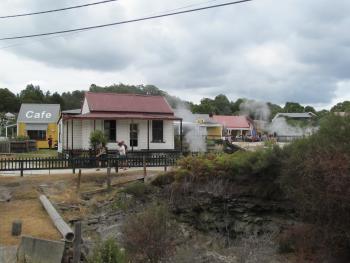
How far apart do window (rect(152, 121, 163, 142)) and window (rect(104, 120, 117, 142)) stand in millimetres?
2652

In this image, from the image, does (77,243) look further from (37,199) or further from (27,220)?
(37,199)

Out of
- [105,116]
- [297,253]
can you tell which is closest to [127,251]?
[297,253]

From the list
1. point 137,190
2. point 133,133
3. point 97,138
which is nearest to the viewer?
point 137,190

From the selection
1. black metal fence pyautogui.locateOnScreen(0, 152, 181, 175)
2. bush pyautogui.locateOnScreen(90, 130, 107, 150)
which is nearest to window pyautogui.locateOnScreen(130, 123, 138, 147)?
bush pyautogui.locateOnScreen(90, 130, 107, 150)

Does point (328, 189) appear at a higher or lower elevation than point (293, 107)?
lower

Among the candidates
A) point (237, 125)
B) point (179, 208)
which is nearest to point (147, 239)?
point (179, 208)

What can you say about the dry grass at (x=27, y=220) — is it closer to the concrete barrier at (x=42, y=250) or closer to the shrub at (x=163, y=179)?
the concrete barrier at (x=42, y=250)

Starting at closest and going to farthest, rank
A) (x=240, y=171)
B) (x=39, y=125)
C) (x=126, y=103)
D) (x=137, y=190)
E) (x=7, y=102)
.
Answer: (x=240, y=171)
(x=137, y=190)
(x=126, y=103)
(x=39, y=125)
(x=7, y=102)

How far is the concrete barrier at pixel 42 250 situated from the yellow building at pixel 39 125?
138 ft

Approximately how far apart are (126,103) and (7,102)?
71337mm

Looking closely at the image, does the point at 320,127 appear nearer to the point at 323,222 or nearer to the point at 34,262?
the point at 323,222

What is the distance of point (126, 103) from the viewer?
33.1 m

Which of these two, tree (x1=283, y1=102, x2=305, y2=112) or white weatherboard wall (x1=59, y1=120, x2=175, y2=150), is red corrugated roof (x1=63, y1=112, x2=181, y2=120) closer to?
white weatherboard wall (x1=59, y1=120, x2=175, y2=150)

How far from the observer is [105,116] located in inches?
1195
